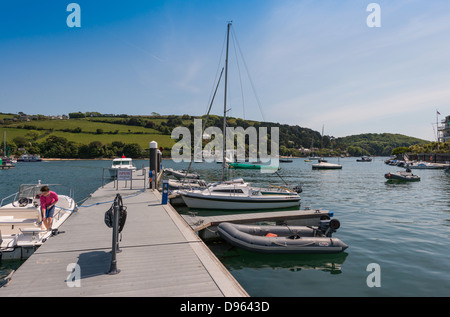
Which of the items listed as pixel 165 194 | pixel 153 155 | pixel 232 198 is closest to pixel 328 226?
pixel 232 198

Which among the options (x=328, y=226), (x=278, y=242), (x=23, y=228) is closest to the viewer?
(x=23, y=228)

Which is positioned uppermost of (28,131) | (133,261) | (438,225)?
(28,131)

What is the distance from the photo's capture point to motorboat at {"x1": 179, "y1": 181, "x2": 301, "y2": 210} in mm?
20734

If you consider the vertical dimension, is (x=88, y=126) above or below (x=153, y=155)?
above

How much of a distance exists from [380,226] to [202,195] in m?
12.5

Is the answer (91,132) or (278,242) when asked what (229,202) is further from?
(91,132)

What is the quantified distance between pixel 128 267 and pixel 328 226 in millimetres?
9876

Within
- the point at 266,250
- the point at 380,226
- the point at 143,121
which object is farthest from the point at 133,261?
the point at 143,121

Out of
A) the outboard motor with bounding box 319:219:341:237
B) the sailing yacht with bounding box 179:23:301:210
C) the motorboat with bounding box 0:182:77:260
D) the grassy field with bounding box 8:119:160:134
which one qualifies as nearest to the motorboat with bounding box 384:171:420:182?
the sailing yacht with bounding box 179:23:301:210

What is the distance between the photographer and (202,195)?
20.7 m

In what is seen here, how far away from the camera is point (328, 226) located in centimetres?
1321

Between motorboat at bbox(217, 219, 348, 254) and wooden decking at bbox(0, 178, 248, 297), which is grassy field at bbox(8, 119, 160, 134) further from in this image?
wooden decking at bbox(0, 178, 248, 297)

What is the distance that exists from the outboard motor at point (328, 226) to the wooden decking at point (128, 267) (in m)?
6.78
